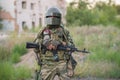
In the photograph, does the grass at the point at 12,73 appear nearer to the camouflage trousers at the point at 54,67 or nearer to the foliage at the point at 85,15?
the camouflage trousers at the point at 54,67

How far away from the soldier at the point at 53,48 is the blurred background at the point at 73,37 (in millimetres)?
4086

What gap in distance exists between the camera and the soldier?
683 centimetres

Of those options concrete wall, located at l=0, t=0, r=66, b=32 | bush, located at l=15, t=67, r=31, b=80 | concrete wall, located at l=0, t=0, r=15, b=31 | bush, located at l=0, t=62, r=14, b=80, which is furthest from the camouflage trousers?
concrete wall, located at l=0, t=0, r=15, b=31

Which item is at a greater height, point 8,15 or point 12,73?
point 8,15

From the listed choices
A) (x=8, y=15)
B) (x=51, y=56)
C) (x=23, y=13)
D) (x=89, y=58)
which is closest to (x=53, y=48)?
(x=51, y=56)

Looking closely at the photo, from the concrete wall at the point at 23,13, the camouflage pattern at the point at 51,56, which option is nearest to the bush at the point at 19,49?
the concrete wall at the point at 23,13

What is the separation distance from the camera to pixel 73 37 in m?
19.2

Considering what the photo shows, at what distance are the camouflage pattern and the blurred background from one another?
4.08 m

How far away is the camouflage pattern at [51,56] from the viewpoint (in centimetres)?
685

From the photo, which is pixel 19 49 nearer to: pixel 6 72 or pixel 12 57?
pixel 12 57

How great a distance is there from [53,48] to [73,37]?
12.4 metres

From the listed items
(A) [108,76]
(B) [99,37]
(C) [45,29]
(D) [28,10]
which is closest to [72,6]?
(D) [28,10]

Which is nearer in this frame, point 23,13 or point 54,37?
point 54,37

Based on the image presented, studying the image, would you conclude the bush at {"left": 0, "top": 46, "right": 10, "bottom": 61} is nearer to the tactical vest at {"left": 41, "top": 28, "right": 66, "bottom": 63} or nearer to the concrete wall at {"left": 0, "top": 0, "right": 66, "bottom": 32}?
the tactical vest at {"left": 41, "top": 28, "right": 66, "bottom": 63}
